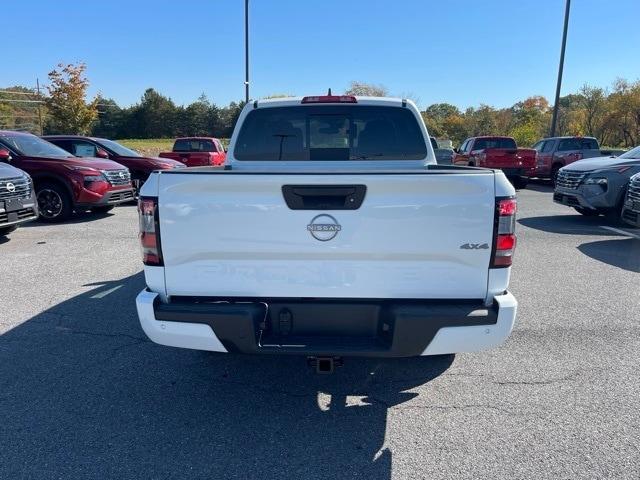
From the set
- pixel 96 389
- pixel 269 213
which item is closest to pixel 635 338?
pixel 269 213

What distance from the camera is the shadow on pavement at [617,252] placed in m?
7.20

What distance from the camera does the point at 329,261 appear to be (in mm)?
2770

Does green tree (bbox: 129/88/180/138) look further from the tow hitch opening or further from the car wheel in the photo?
the tow hitch opening

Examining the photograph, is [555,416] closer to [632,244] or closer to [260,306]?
[260,306]

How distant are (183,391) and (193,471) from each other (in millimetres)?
921

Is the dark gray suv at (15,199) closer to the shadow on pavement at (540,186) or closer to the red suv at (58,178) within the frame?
the red suv at (58,178)

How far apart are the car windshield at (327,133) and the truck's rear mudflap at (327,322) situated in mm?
1994

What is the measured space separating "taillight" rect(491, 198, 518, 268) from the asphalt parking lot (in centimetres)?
110

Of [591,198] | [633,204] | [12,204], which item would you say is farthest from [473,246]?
[591,198]

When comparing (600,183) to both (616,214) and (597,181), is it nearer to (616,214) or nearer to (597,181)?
(597,181)

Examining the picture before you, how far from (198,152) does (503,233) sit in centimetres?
1658

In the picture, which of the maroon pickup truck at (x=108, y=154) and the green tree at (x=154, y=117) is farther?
the green tree at (x=154, y=117)

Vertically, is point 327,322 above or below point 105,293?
above

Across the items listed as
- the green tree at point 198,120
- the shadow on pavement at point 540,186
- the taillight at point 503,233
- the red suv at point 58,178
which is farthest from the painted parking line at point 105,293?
the green tree at point 198,120
